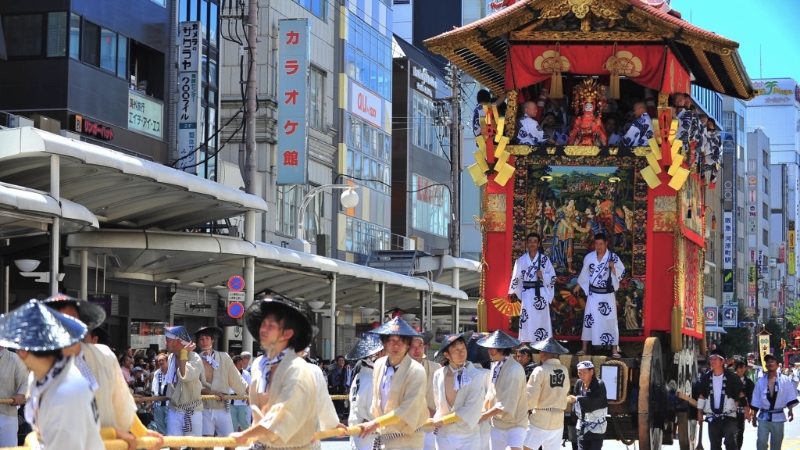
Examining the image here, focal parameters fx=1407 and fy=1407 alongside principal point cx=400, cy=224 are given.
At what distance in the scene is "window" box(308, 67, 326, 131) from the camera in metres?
46.0

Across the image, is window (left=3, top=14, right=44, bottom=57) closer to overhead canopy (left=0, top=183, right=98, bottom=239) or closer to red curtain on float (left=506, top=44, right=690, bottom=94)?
overhead canopy (left=0, top=183, right=98, bottom=239)

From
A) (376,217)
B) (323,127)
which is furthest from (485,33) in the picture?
(376,217)

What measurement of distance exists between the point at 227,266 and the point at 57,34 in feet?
20.6

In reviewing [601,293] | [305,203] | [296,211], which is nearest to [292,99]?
[305,203]

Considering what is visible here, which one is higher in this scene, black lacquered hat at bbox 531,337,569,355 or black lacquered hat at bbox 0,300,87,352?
black lacquered hat at bbox 0,300,87,352

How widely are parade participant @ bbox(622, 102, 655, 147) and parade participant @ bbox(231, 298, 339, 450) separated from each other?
31.1 ft

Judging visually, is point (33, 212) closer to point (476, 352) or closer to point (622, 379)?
point (476, 352)

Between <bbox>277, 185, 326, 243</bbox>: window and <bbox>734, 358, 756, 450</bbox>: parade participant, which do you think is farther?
<bbox>277, 185, 326, 243</bbox>: window

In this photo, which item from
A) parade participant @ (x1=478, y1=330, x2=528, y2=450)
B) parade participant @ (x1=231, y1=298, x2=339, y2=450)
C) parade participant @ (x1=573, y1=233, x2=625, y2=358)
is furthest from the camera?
parade participant @ (x1=573, y1=233, x2=625, y2=358)

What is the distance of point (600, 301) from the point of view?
17203 millimetres

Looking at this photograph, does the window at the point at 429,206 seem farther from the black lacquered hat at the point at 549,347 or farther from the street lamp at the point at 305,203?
the black lacquered hat at the point at 549,347

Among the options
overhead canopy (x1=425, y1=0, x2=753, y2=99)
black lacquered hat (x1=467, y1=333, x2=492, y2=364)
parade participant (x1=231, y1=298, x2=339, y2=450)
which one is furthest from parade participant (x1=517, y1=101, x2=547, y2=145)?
parade participant (x1=231, y1=298, x2=339, y2=450)

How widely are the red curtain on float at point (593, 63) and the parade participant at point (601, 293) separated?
2171 mm

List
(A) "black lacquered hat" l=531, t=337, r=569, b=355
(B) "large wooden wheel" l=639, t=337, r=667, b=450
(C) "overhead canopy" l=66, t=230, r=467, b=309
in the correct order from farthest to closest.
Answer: (C) "overhead canopy" l=66, t=230, r=467, b=309 < (B) "large wooden wheel" l=639, t=337, r=667, b=450 < (A) "black lacquered hat" l=531, t=337, r=569, b=355
